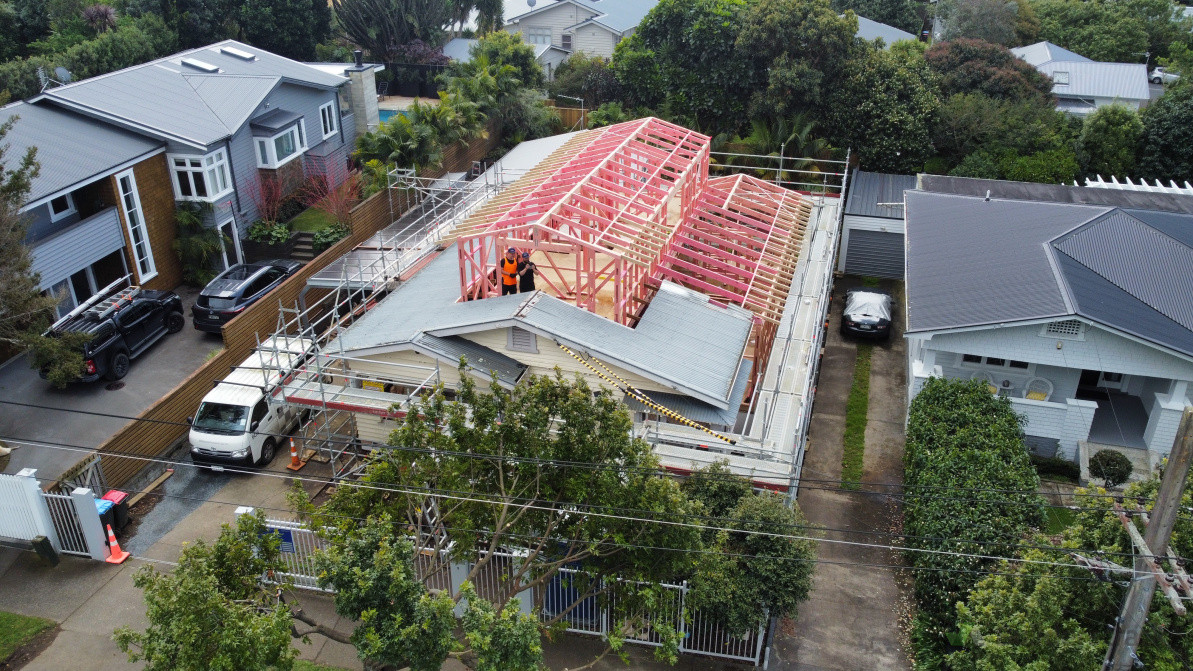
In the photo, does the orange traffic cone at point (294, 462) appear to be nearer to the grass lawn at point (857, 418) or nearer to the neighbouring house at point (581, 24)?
the grass lawn at point (857, 418)

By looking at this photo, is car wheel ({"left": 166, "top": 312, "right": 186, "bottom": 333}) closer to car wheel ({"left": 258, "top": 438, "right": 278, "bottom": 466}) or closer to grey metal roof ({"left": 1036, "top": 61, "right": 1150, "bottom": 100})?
car wheel ({"left": 258, "top": 438, "right": 278, "bottom": 466})

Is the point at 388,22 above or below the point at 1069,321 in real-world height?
above

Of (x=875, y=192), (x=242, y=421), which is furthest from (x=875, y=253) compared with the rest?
(x=242, y=421)

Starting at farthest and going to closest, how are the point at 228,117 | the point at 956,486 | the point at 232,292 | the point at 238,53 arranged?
the point at 238,53 < the point at 228,117 < the point at 232,292 < the point at 956,486

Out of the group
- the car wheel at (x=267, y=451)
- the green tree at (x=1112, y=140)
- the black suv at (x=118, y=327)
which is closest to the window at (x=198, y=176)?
the black suv at (x=118, y=327)

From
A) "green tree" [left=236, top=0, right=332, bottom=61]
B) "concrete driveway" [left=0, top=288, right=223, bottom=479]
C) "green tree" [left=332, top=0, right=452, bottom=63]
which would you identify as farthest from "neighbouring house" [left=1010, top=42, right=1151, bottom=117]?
"concrete driveway" [left=0, top=288, right=223, bottom=479]

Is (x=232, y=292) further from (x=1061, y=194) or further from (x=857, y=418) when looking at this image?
(x=1061, y=194)

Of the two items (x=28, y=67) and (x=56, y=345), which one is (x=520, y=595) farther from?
(x=28, y=67)
